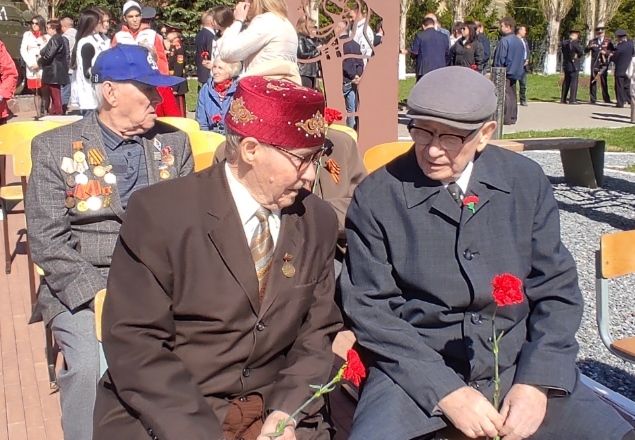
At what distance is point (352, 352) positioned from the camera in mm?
2273

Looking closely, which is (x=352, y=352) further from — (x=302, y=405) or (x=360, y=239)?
(x=360, y=239)

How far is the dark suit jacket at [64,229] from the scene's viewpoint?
3066 millimetres

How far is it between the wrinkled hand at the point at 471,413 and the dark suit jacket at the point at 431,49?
44.5 feet

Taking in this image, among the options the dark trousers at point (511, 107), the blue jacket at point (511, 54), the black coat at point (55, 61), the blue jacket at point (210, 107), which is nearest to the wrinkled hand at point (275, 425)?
the blue jacket at point (210, 107)

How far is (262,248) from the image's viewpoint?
2326 millimetres

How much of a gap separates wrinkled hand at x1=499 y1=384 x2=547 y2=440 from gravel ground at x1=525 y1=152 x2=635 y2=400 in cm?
185

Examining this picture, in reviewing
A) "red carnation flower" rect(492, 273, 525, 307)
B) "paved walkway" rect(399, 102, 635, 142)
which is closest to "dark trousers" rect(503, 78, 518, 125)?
"paved walkway" rect(399, 102, 635, 142)

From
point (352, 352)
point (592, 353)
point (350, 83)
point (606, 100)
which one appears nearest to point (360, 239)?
point (352, 352)

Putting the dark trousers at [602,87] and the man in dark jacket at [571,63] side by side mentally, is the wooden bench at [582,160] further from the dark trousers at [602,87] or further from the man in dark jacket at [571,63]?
the dark trousers at [602,87]

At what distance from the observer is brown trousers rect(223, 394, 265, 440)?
7.53ft

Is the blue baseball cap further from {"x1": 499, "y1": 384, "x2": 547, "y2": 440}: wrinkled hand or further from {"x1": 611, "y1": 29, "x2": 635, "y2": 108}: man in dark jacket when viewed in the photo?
{"x1": 611, "y1": 29, "x2": 635, "y2": 108}: man in dark jacket

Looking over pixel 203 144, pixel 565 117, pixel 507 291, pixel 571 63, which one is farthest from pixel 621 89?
pixel 507 291

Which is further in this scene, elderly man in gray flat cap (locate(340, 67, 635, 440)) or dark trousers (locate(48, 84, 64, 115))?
dark trousers (locate(48, 84, 64, 115))

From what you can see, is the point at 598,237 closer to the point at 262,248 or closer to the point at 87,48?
the point at 262,248
